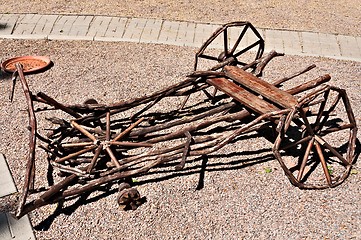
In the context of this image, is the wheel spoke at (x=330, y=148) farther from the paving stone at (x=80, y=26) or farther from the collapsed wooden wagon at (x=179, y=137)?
the paving stone at (x=80, y=26)

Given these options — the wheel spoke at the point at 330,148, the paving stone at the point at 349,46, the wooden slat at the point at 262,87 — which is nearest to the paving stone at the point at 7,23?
the wooden slat at the point at 262,87

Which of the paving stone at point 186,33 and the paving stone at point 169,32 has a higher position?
the paving stone at point 169,32

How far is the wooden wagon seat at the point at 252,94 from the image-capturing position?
3.81 m

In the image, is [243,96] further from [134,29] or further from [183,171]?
[134,29]

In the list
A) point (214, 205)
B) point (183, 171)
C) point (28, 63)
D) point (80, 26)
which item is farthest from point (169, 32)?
point (214, 205)

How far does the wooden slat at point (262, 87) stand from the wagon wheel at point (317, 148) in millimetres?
141

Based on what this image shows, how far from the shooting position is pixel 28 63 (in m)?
6.03

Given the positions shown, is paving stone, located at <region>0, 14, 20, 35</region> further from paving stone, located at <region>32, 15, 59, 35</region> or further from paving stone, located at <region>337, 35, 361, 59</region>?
paving stone, located at <region>337, 35, 361, 59</region>

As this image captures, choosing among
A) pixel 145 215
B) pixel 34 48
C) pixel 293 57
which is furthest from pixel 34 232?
pixel 293 57

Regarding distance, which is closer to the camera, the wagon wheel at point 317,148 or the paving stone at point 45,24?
the wagon wheel at point 317,148

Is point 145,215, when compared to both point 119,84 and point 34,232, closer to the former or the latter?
point 34,232

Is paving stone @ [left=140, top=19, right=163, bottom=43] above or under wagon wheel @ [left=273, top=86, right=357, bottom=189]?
under

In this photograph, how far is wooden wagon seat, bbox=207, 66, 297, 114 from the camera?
381cm

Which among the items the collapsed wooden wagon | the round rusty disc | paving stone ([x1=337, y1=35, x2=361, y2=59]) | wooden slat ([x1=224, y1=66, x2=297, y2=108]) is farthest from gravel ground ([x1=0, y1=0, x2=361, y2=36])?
wooden slat ([x1=224, y1=66, x2=297, y2=108])
